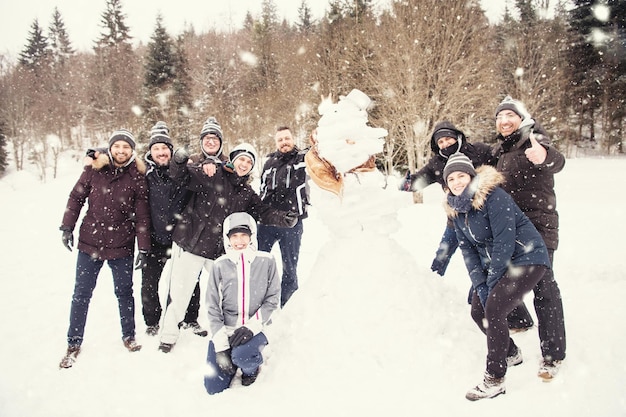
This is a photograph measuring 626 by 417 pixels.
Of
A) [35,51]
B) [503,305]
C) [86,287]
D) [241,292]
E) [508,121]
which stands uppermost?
[35,51]

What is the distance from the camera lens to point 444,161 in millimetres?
3805

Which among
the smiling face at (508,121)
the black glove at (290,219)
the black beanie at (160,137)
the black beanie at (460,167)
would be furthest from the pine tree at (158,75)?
the black beanie at (460,167)

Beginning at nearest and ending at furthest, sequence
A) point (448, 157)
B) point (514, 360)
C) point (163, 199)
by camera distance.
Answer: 1. point (514, 360)
2. point (448, 157)
3. point (163, 199)

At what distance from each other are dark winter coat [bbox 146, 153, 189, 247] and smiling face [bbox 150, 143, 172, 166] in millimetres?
45

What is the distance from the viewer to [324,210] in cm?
341

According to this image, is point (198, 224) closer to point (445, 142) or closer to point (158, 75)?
point (445, 142)

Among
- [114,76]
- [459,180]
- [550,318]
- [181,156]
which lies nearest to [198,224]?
[181,156]

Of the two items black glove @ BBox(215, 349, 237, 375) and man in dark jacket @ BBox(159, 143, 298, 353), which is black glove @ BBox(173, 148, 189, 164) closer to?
man in dark jacket @ BBox(159, 143, 298, 353)

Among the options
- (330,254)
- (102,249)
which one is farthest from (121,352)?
(330,254)

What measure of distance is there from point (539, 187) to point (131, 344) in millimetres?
3907

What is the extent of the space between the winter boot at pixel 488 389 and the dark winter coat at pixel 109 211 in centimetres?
309

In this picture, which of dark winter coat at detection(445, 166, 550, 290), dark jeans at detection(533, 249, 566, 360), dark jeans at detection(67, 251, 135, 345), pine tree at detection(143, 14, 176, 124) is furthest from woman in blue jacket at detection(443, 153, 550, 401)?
pine tree at detection(143, 14, 176, 124)

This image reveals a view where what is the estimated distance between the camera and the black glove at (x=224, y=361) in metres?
2.95

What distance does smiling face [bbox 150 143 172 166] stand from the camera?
3.87 metres
